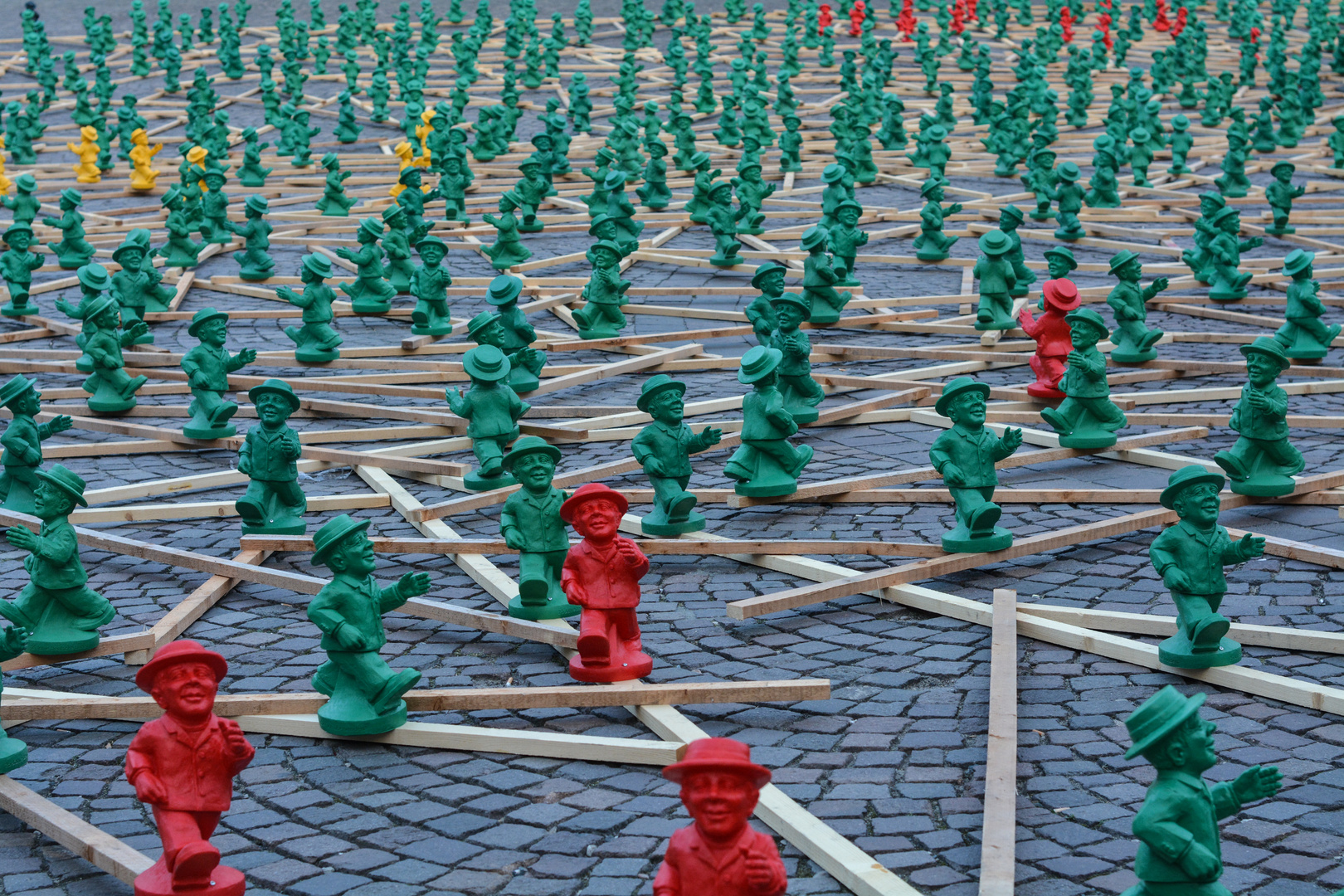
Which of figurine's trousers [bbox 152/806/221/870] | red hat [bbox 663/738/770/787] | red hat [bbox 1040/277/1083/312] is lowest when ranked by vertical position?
figurine's trousers [bbox 152/806/221/870]

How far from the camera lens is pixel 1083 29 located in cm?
3391

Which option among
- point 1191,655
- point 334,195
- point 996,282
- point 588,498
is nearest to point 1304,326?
point 996,282

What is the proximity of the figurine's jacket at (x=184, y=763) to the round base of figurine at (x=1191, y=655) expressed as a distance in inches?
163

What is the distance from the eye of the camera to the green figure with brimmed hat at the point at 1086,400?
10727 millimetres

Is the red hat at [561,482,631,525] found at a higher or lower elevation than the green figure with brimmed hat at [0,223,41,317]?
higher

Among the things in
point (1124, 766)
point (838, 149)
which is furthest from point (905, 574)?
point (838, 149)

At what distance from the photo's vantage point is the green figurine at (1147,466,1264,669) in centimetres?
Result: 727

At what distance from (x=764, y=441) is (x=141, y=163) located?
1426 centimetres

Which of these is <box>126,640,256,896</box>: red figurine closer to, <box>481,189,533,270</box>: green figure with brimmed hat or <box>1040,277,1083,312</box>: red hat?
<box>1040,277,1083,312</box>: red hat

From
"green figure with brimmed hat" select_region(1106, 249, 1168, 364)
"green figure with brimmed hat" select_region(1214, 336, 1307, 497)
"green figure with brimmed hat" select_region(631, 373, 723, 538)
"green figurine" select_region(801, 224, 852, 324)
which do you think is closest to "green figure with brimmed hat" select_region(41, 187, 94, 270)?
"green figurine" select_region(801, 224, 852, 324)

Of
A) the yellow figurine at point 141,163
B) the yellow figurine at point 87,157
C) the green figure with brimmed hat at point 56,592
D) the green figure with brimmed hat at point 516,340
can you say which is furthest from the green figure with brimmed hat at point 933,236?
the yellow figurine at point 87,157

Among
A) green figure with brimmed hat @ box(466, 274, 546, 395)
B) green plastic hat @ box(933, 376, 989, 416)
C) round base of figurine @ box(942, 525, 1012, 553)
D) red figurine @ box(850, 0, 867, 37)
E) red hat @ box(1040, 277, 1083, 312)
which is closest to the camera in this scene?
round base of figurine @ box(942, 525, 1012, 553)

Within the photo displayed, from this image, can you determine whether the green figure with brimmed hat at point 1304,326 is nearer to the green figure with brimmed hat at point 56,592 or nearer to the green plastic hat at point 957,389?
the green plastic hat at point 957,389

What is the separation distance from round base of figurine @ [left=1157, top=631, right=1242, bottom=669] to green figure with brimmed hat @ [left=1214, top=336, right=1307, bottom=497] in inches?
94.3
